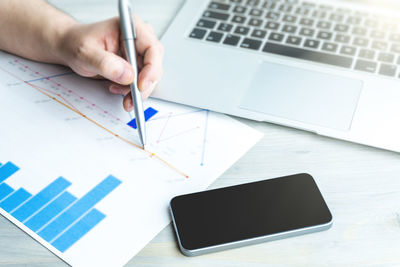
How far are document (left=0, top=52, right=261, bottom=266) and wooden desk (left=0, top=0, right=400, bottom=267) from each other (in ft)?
0.05

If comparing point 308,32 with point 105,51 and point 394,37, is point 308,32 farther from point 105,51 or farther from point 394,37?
point 105,51

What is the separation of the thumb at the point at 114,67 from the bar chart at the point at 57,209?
131 mm

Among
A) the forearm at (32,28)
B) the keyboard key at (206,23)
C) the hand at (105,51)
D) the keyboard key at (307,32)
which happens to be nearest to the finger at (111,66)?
the hand at (105,51)

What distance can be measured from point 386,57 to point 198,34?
301mm

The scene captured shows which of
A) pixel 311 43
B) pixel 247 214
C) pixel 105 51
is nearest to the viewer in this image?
pixel 247 214

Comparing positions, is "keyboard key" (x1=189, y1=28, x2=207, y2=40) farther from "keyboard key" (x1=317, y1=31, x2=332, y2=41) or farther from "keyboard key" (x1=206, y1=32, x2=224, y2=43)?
"keyboard key" (x1=317, y1=31, x2=332, y2=41)

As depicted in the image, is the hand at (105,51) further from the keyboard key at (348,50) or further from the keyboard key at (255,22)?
the keyboard key at (348,50)

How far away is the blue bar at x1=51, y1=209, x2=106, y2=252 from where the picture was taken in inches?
19.1

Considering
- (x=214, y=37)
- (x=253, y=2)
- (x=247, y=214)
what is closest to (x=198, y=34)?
(x=214, y=37)

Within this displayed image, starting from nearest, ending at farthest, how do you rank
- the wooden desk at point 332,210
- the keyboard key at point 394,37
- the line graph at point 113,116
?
the wooden desk at point 332,210 < the line graph at point 113,116 < the keyboard key at point 394,37

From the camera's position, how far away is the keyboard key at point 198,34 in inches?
28.8

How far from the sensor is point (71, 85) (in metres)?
0.68

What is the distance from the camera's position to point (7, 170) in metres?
0.56

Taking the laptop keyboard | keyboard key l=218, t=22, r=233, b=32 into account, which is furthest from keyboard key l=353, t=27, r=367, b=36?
keyboard key l=218, t=22, r=233, b=32
